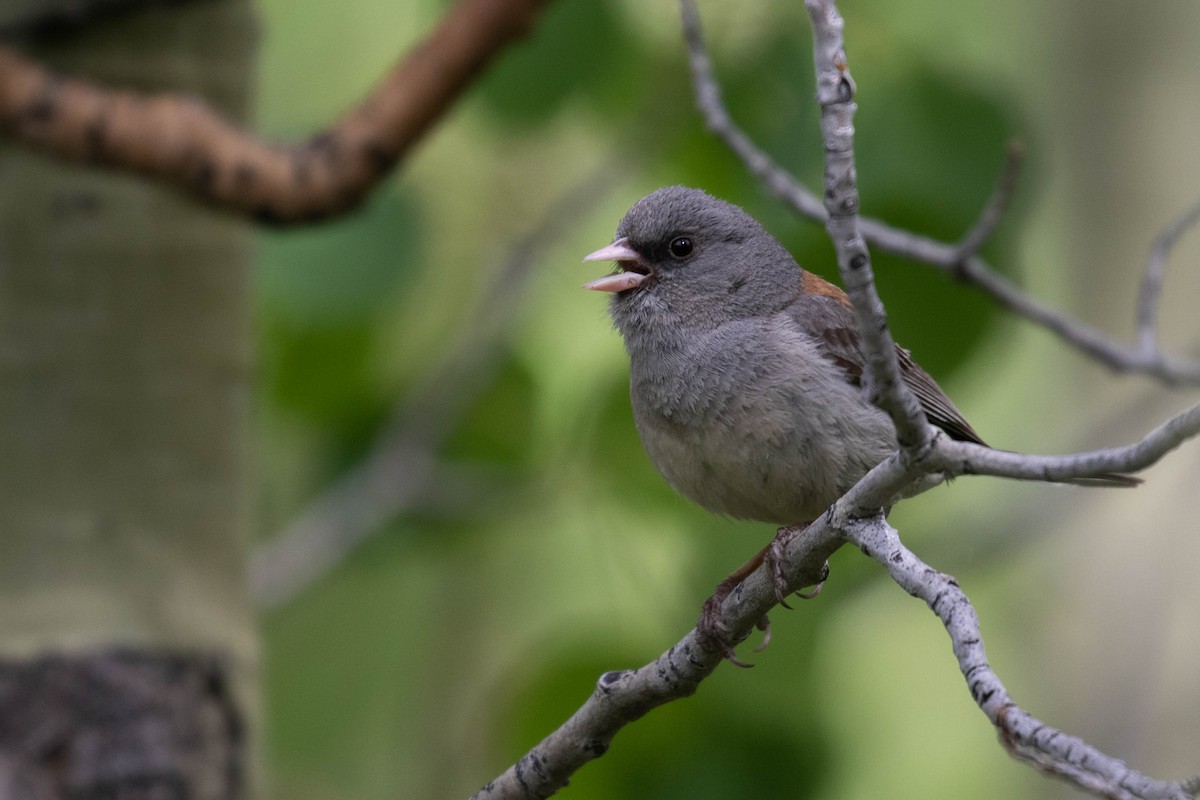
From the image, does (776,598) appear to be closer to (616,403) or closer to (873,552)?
(873,552)

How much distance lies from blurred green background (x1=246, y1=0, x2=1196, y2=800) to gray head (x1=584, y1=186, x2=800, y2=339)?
153 mm

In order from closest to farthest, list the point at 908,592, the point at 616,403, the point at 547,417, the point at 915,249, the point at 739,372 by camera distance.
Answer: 1. the point at 908,592
2. the point at 739,372
3. the point at 915,249
4. the point at 616,403
5. the point at 547,417

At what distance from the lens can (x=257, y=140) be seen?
9.59 ft

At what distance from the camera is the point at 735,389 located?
235 cm

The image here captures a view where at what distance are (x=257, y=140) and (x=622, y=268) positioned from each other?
0.88 m

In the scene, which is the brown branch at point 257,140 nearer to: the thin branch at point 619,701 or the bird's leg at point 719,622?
the bird's leg at point 719,622

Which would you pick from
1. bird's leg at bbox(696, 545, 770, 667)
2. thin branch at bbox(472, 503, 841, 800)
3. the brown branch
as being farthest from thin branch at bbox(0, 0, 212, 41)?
thin branch at bbox(472, 503, 841, 800)

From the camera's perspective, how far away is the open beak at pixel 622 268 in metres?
2.67

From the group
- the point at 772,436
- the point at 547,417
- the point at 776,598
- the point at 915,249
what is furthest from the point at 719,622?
the point at 547,417

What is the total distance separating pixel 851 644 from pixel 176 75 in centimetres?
230

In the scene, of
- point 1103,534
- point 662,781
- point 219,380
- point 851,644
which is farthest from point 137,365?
point 1103,534

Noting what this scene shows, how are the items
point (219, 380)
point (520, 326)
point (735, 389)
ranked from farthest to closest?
point (520, 326) → point (219, 380) → point (735, 389)

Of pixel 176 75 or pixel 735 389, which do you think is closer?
pixel 735 389

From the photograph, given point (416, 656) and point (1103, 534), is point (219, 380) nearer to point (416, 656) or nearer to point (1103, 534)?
point (416, 656)
